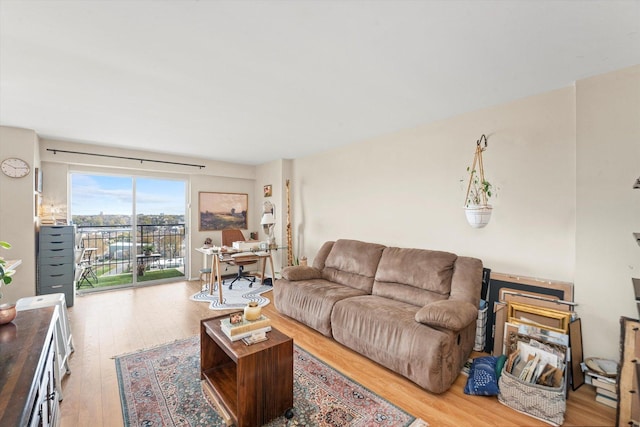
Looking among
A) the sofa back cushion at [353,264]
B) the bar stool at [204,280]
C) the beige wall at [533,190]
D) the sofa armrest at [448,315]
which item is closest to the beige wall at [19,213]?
the bar stool at [204,280]

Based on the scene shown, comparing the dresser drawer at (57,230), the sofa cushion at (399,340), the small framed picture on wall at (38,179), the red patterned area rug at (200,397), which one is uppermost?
the small framed picture on wall at (38,179)

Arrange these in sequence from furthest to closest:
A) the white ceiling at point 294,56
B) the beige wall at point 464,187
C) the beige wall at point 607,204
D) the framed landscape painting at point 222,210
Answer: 1. the framed landscape painting at point 222,210
2. the beige wall at point 464,187
3. the beige wall at point 607,204
4. the white ceiling at point 294,56

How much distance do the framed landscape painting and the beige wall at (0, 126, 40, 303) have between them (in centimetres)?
243

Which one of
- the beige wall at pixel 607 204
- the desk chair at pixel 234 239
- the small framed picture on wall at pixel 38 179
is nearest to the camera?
the beige wall at pixel 607 204

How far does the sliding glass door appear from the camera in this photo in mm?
4719

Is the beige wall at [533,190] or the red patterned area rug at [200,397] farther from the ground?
the beige wall at [533,190]

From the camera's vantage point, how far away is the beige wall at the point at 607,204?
6.61 feet

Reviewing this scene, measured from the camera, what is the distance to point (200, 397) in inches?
79.2

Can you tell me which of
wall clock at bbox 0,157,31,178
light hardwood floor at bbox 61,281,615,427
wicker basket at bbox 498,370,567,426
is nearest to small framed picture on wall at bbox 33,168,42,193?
wall clock at bbox 0,157,31,178

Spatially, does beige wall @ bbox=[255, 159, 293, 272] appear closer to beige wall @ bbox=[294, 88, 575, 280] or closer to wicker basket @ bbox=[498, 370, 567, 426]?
beige wall @ bbox=[294, 88, 575, 280]

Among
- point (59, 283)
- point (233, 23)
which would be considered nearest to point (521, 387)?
point (233, 23)

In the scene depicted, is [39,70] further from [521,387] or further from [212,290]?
[521,387]

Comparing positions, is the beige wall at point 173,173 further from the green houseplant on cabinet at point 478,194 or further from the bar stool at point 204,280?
the green houseplant on cabinet at point 478,194

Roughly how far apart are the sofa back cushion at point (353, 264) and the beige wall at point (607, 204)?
1.86 m
